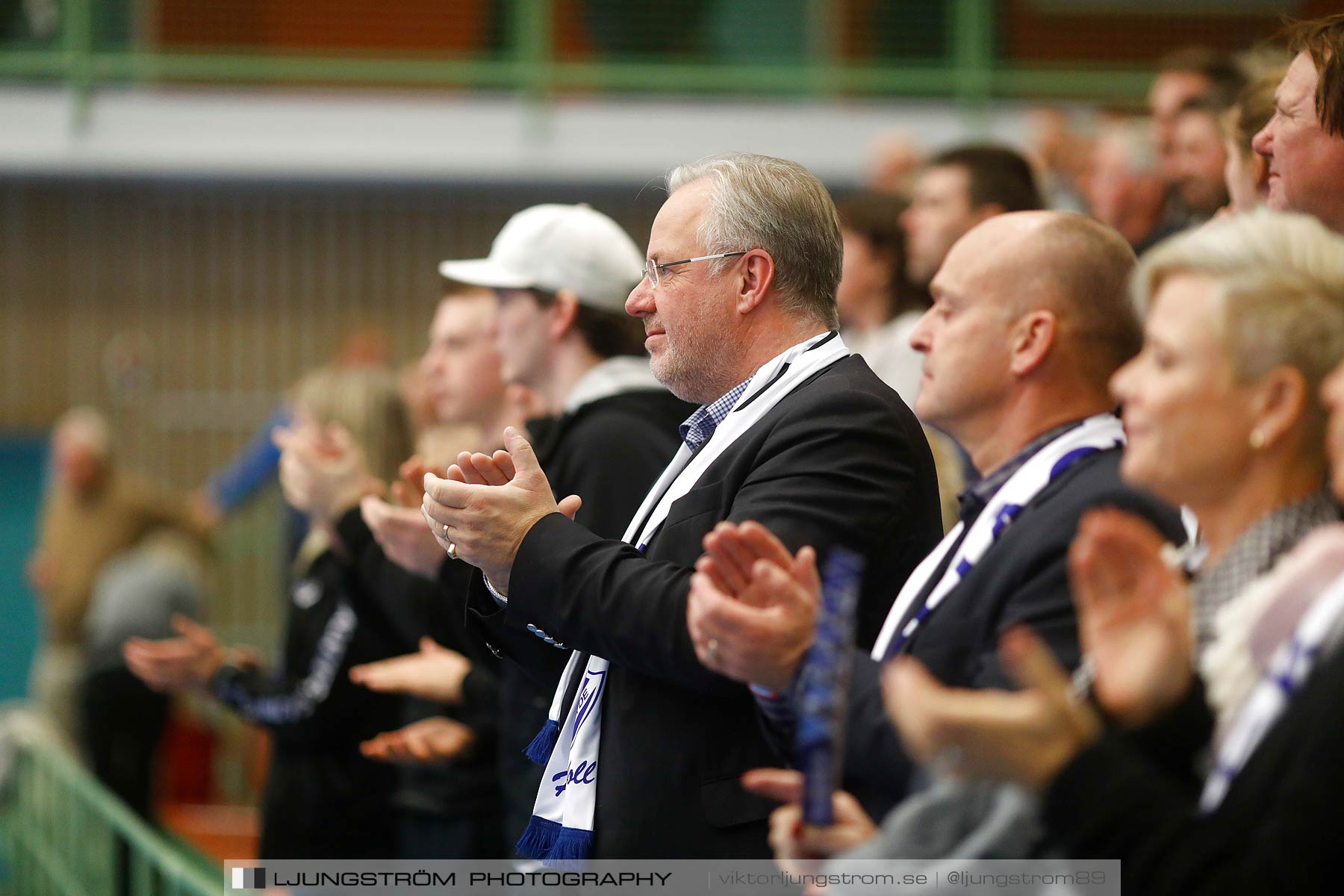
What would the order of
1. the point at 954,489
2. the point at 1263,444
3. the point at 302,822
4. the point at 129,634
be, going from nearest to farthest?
the point at 1263,444 → the point at 302,822 → the point at 954,489 → the point at 129,634

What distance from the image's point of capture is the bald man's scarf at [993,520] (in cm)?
208

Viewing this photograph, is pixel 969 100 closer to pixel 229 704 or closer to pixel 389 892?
pixel 229 704

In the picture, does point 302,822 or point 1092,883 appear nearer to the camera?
point 1092,883

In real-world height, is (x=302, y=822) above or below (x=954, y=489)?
below

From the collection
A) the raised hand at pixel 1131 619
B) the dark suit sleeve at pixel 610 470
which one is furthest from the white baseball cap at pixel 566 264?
the raised hand at pixel 1131 619

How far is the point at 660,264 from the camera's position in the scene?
8.48 ft

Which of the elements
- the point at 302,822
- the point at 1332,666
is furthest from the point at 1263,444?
the point at 302,822

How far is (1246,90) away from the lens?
2994 millimetres

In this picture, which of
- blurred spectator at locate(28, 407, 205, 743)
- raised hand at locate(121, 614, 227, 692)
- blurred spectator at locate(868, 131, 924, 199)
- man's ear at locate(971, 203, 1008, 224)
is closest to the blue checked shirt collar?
man's ear at locate(971, 203, 1008, 224)

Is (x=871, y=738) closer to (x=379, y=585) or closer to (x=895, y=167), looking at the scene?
(x=379, y=585)

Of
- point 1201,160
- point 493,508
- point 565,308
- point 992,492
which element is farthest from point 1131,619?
point 1201,160

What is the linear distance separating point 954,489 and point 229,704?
2171 mm

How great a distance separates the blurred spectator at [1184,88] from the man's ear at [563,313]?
1.94m

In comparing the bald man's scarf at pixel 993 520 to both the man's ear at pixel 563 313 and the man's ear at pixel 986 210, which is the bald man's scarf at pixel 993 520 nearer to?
the man's ear at pixel 563 313
